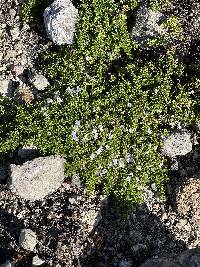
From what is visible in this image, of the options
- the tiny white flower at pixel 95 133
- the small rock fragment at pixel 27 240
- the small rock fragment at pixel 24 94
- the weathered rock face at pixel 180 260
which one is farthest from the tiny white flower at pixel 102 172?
the small rock fragment at pixel 24 94

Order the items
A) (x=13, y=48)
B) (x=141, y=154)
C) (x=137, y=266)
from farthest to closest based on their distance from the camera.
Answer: (x=13, y=48)
(x=141, y=154)
(x=137, y=266)

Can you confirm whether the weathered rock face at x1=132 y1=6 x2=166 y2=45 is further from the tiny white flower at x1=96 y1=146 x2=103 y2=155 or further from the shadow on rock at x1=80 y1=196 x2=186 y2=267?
the shadow on rock at x1=80 y1=196 x2=186 y2=267

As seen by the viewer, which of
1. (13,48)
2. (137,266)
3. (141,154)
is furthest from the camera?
(13,48)

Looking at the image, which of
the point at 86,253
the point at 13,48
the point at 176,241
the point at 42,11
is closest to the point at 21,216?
the point at 86,253

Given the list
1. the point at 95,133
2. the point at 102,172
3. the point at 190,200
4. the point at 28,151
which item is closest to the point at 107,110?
the point at 95,133

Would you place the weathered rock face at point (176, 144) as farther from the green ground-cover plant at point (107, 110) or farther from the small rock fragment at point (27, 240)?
the small rock fragment at point (27, 240)

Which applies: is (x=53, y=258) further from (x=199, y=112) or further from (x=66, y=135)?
(x=199, y=112)

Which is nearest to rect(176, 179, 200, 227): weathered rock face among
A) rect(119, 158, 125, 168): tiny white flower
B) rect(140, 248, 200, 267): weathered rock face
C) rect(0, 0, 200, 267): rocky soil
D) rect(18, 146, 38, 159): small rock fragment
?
rect(0, 0, 200, 267): rocky soil
